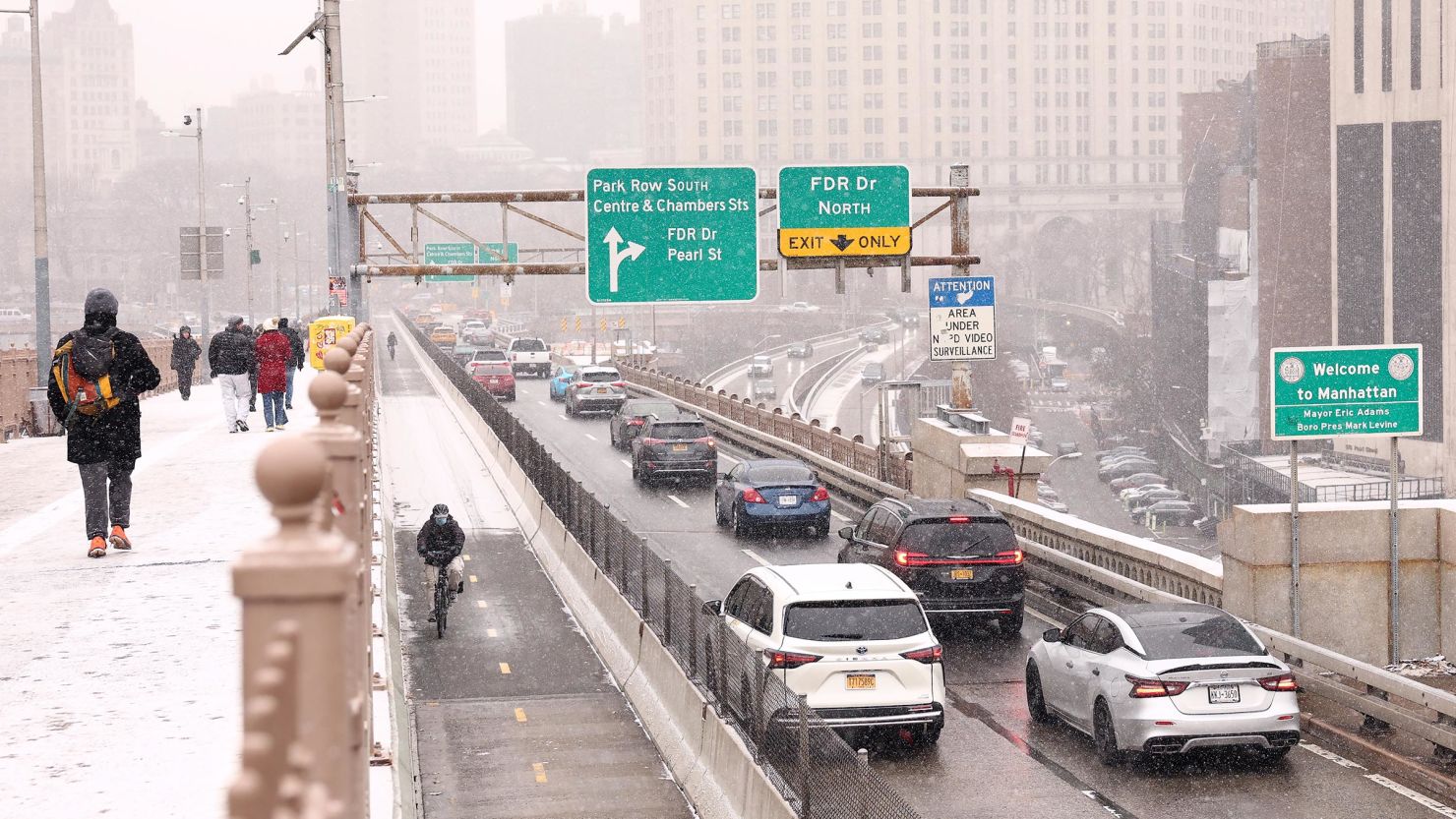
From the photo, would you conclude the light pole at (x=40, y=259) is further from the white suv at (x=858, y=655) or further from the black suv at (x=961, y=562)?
the white suv at (x=858, y=655)

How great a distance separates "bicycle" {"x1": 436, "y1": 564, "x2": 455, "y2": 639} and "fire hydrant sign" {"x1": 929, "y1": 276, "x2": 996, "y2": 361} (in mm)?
10772

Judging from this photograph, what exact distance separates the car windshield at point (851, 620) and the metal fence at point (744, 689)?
76 cm

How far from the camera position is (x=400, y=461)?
39.2 meters

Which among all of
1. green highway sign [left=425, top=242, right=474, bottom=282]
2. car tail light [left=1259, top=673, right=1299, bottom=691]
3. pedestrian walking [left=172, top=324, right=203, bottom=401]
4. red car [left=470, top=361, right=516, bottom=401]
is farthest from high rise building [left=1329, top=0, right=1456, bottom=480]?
car tail light [left=1259, top=673, right=1299, bottom=691]

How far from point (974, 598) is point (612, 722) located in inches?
219

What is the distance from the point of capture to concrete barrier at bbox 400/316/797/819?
42.0 feet

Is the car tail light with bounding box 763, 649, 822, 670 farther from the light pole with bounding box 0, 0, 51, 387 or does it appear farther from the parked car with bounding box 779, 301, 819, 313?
the parked car with bounding box 779, 301, 819, 313

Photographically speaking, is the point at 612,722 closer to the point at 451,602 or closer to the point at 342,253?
the point at 451,602

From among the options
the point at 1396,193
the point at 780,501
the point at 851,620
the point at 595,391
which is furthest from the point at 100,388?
the point at 1396,193

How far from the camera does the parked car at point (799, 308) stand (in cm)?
17688

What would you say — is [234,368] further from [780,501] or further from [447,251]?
[447,251]

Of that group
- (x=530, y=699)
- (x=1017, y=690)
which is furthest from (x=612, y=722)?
(x=1017, y=690)

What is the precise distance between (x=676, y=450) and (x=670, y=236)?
426 inches

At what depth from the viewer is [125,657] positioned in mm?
10570
